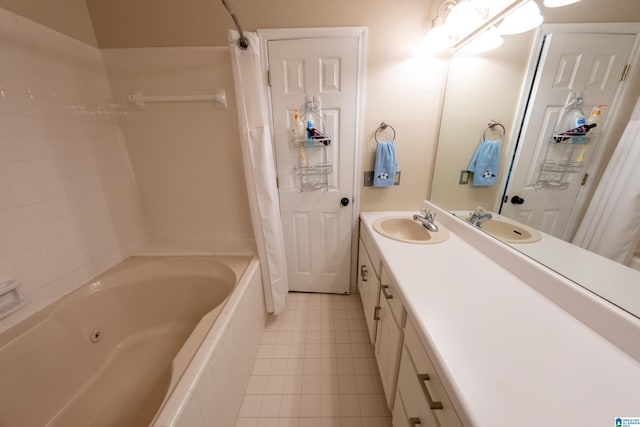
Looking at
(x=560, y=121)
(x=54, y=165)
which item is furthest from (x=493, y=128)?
(x=54, y=165)

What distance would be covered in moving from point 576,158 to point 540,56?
0.47 metres

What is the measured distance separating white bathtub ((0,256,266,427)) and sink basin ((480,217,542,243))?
140cm

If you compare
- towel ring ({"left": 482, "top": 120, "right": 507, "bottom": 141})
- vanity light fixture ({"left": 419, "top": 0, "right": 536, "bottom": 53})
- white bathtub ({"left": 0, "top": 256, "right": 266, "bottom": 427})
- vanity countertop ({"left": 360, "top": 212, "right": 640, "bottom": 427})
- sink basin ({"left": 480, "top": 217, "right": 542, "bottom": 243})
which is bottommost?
white bathtub ({"left": 0, "top": 256, "right": 266, "bottom": 427})

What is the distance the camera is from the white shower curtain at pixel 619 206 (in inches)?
25.6

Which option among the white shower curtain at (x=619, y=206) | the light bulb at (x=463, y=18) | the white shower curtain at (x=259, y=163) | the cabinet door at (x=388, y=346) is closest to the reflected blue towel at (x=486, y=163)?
the white shower curtain at (x=619, y=206)

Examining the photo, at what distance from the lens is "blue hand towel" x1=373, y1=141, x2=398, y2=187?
1.59m

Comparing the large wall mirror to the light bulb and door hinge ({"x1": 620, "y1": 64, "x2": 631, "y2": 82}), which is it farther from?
the light bulb

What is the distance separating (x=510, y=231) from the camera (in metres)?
1.04

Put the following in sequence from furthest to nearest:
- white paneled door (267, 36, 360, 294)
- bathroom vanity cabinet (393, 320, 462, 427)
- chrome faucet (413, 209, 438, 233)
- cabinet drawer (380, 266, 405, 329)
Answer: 1. white paneled door (267, 36, 360, 294)
2. chrome faucet (413, 209, 438, 233)
3. cabinet drawer (380, 266, 405, 329)
4. bathroom vanity cabinet (393, 320, 462, 427)

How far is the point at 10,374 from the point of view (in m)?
0.91

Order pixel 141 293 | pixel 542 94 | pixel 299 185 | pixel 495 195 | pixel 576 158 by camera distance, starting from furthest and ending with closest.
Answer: pixel 299 185 < pixel 141 293 < pixel 495 195 < pixel 542 94 < pixel 576 158

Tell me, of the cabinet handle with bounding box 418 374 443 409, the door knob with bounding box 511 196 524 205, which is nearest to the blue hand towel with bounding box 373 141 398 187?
the door knob with bounding box 511 196 524 205

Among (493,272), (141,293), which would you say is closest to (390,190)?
(493,272)

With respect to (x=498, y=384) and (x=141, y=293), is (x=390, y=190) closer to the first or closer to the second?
(x=498, y=384)
